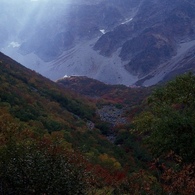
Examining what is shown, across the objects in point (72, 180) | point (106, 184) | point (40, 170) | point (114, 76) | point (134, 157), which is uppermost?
point (114, 76)

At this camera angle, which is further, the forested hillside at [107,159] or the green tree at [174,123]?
the green tree at [174,123]

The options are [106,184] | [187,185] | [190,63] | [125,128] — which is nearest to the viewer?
[187,185]

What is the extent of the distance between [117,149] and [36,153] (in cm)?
2071

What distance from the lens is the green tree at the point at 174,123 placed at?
45.1 feet

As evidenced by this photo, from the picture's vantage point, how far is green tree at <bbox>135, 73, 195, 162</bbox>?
Answer: 13.7m

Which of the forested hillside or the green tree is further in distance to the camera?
the green tree

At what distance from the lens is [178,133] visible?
14.3m

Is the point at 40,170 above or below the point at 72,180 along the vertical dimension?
above

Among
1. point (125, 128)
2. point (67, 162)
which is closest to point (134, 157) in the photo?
point (125, 128)

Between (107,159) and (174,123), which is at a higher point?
(174,123)

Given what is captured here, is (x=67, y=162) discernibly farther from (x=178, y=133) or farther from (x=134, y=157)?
(x=134, y=157)

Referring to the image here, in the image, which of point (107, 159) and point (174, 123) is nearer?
point (174, 123)

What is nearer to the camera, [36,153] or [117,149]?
[36,153]

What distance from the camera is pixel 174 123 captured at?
1409 cm
